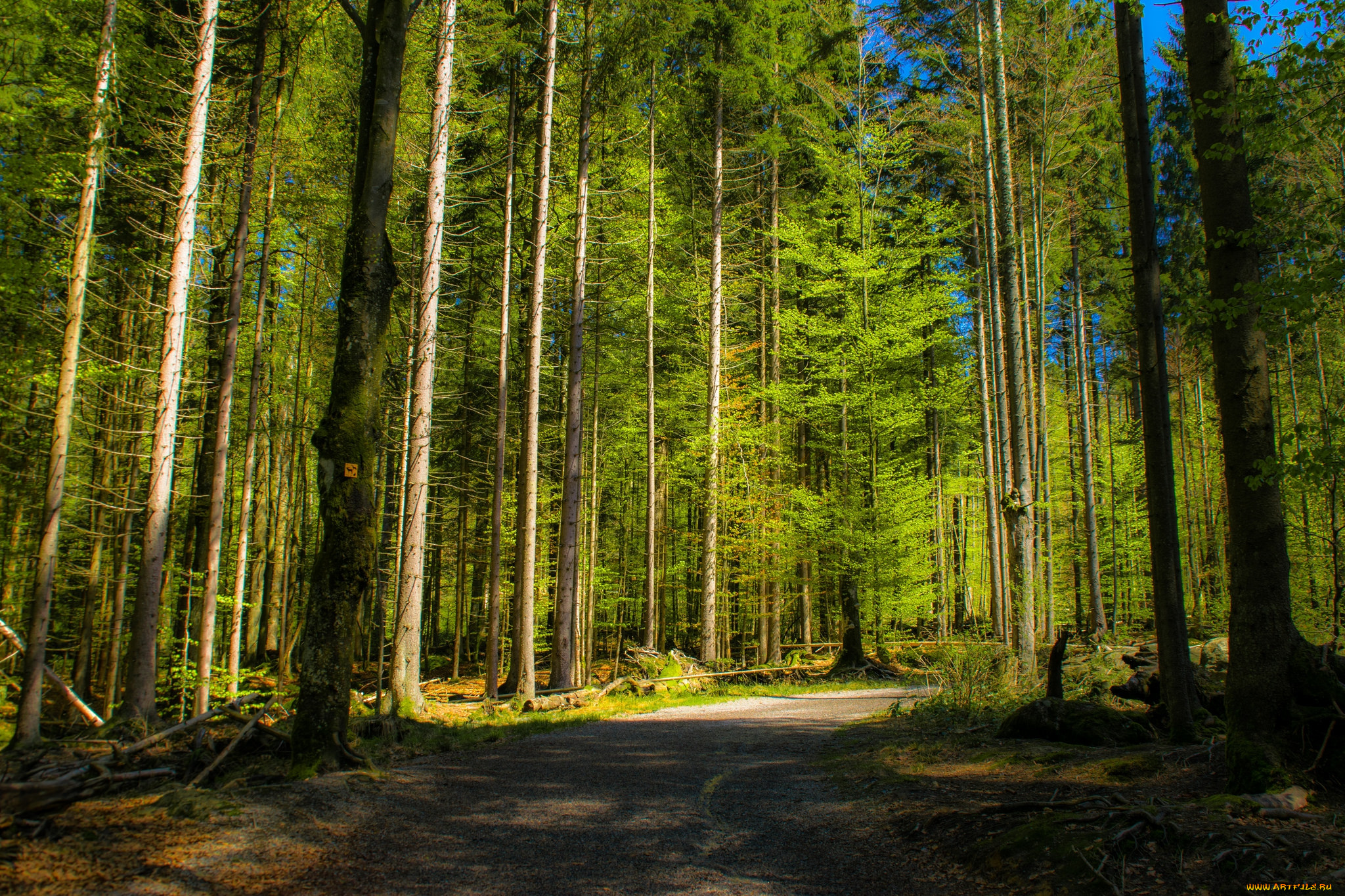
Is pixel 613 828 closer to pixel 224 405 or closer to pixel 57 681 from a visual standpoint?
pixel 57 681

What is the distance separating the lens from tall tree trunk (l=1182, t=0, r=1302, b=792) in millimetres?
4301

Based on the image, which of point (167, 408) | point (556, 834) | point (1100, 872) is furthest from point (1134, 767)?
point (167, 408)

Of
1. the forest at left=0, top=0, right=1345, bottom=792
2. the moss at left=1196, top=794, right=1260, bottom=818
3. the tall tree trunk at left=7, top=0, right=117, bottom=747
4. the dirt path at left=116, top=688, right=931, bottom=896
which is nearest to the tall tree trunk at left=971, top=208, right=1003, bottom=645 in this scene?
the forest at left=0, top=0, right=1345, bottom=792

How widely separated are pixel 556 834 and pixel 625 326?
1780 centimetres

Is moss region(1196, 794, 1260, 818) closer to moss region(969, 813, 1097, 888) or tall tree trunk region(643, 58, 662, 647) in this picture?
moss region(969, 813, 1097, 888)

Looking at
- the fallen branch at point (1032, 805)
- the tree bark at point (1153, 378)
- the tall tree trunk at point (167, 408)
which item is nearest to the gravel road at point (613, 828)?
the fallen branch at point (1032, 805)

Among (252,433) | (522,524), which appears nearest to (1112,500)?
(522,524)

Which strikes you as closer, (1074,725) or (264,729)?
(264,729)

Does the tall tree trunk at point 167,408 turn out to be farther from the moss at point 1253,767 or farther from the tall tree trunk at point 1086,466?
the tall tree trunk at point 1086,466

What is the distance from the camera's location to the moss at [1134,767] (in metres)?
4.98

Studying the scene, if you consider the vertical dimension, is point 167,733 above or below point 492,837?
above

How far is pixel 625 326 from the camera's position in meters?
21.0

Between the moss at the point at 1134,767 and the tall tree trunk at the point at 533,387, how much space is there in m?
8.74

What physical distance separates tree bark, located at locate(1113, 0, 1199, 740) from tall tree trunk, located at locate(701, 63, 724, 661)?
1141 cm
